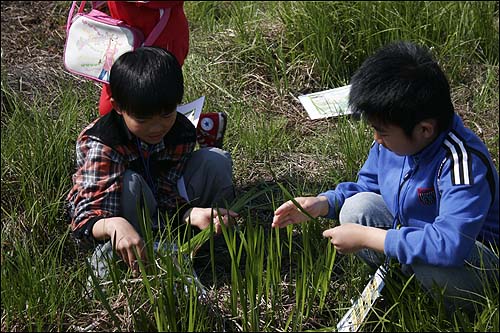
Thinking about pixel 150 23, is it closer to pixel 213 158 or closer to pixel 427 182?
pixel 213 158

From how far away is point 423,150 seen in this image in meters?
2.28

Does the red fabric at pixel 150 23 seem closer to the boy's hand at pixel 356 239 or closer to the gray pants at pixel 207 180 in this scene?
the gray pants at pixel 207 180

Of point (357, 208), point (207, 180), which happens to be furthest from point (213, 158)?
point (357, 208)

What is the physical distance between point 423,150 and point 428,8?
1.76 metres

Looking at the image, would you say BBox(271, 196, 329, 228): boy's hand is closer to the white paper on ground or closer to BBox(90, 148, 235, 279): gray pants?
BBox(90, 148, 235, 279): gray pants

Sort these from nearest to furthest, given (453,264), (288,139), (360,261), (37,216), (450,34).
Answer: (453,264)
(360,261)
(37,216)
(288,139)
(450,34)

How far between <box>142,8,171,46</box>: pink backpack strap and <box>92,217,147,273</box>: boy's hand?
868 mm

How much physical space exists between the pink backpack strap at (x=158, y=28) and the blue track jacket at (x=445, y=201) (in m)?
1.14

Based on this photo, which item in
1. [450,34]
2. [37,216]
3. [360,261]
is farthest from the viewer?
[450,34]

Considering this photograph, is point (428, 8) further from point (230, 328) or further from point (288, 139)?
point (230, 328)

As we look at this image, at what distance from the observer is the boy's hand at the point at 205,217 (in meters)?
2.43

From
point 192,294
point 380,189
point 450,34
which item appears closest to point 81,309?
point 192,294

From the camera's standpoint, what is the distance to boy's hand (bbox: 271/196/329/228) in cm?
236

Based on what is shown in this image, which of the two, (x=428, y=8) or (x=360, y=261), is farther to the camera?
(x=428, y=8)
